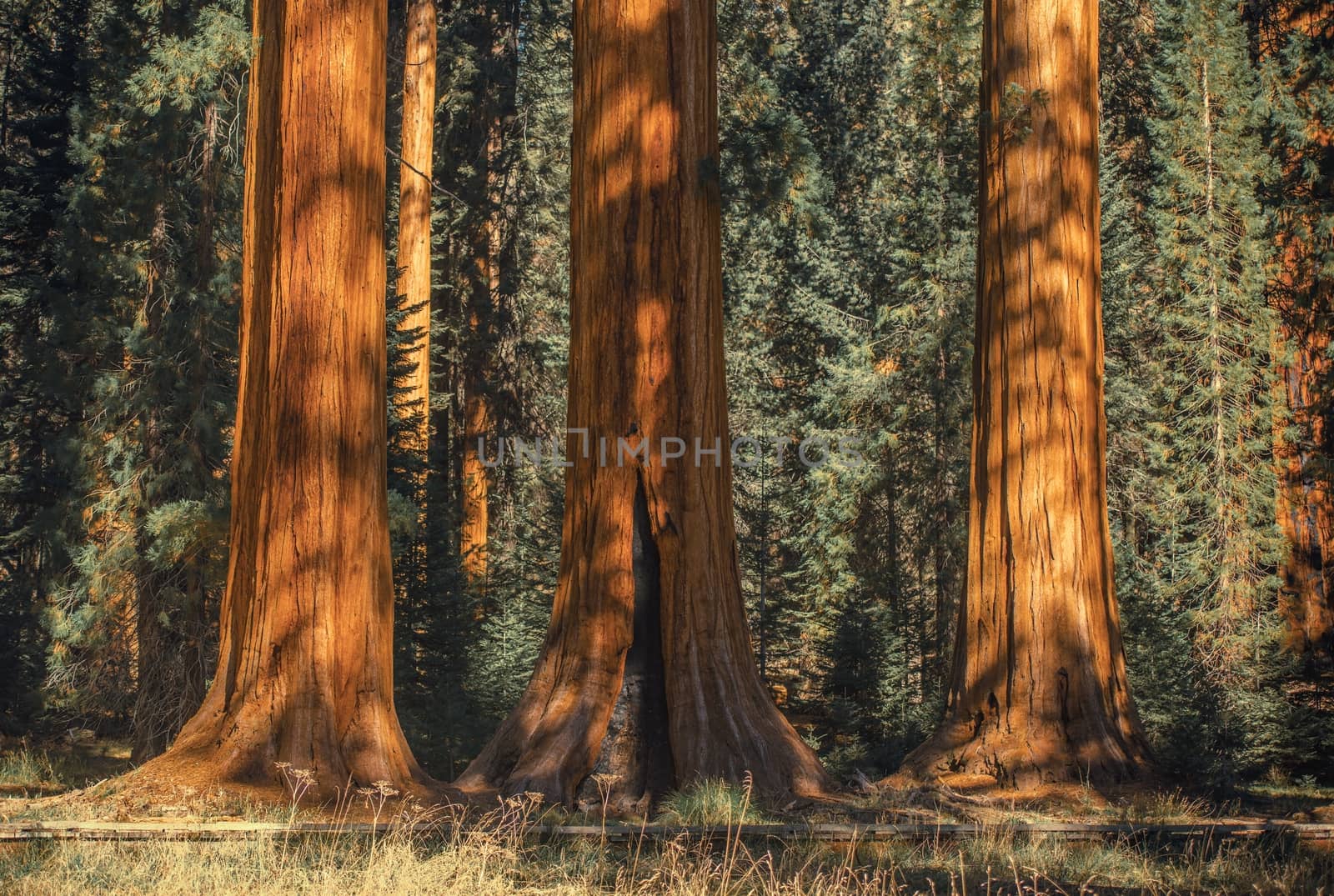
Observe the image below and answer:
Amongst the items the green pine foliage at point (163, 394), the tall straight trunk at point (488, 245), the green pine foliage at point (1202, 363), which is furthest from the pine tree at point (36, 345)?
the green pine foliage at point (1202, 363)

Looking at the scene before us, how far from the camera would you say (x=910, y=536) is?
69.3ft

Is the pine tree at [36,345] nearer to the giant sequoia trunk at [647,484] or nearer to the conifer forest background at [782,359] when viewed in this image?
the conifer forest background at [782,359]

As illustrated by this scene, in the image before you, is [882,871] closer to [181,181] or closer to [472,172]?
[181,181]

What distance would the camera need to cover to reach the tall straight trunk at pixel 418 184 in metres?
18.5

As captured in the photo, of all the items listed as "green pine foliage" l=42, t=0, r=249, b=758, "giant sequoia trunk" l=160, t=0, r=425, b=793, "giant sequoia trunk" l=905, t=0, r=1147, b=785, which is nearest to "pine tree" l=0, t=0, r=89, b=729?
"green pine foliage" l=42, t=0, r=249, b=758

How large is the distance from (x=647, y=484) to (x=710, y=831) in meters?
2.72

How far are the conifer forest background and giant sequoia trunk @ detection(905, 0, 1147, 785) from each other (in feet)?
5.73

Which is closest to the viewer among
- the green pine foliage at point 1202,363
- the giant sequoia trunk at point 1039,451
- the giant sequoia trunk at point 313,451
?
the giant sequoia trunk at point 313,451

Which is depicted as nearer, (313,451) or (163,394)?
(313,451)

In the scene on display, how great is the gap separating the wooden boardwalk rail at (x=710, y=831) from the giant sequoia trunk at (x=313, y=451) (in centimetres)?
120

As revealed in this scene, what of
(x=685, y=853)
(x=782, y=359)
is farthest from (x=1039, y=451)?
(x=782, y=359)

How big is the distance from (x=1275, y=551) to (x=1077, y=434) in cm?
1179

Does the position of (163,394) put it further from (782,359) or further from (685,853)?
(782,359)

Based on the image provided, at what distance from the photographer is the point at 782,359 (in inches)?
950
